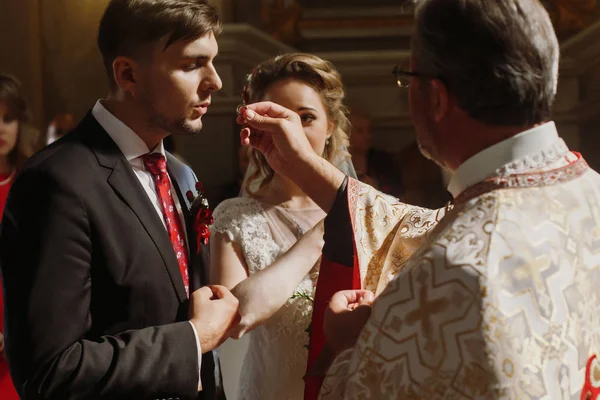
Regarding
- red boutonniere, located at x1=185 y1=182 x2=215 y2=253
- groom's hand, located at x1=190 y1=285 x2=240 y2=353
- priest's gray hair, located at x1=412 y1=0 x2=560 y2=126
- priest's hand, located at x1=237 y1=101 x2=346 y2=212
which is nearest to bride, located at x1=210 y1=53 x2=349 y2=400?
priest's hand, located at x1=237 y1=101 x2=346 y2=212

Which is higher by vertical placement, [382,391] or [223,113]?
[223,113]

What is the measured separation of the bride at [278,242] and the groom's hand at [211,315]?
1.43ft

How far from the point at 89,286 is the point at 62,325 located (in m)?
0.11

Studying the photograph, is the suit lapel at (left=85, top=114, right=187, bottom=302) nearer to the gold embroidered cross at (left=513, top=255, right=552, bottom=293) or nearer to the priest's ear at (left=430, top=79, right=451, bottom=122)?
the priest's ear at (left=430, top=79, right=451, bottom=122)

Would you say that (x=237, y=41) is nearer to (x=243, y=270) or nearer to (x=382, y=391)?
(x=243, y=270)

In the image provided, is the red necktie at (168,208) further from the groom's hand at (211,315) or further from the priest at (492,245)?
the priest at (492,245)

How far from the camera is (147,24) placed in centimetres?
206

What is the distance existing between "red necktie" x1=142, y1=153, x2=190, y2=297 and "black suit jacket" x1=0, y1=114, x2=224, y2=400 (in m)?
0.11

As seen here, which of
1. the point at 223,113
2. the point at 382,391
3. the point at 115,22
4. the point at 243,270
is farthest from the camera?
the point at 223,113

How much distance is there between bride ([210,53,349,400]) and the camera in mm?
2506

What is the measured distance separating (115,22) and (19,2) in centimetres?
421

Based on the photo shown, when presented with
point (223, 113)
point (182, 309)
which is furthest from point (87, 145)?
point (223, 113)

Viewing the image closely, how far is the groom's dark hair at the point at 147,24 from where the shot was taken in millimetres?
2059

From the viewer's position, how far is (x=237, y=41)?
583 centimetres
